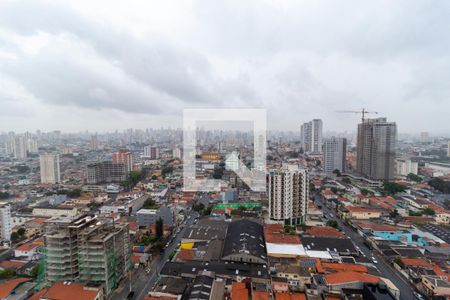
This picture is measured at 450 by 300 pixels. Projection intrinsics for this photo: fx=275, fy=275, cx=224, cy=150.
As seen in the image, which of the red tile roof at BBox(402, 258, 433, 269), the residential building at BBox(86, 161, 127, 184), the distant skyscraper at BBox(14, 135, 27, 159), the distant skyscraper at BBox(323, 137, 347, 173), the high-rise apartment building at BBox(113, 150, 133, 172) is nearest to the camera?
the red tile roof at BBox(402, 258, 433, 269)

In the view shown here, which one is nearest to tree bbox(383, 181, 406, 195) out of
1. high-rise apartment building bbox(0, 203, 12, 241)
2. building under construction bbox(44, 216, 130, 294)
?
building under construction bbox(44, 216, 130, 294)

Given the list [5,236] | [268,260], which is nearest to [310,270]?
[268,260]

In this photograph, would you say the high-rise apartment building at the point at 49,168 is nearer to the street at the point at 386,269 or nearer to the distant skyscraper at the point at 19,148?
the distant skyscraper at the point at 19,148

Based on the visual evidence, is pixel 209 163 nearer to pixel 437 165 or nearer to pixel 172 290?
pixel 172 290

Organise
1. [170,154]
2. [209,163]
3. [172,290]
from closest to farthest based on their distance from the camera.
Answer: [172,290] < [209,163] < [170,154]

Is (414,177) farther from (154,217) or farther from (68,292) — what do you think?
(68,292)

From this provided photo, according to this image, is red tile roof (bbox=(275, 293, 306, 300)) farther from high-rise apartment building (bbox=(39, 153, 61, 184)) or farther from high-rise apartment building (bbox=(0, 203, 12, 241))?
high-rise apartment building (bbox=(39, 153, 61, 184))

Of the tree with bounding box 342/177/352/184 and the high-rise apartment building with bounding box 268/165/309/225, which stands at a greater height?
the high-rise apartment building with bounding box 268/165/309/225
